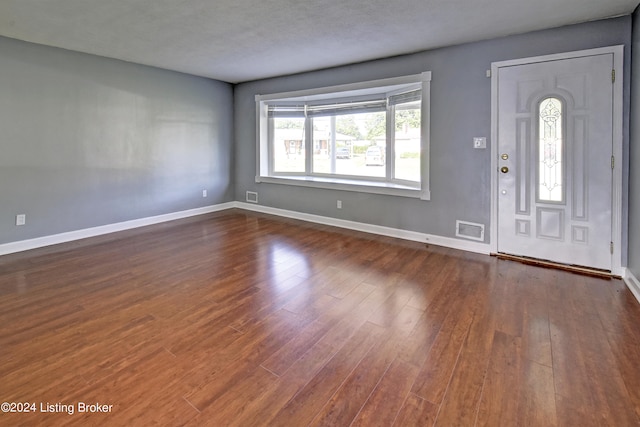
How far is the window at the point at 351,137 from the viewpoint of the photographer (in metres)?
4.63

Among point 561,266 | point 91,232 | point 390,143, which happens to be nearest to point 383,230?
point 390,143

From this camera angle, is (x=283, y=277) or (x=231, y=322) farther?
(x=283, y=277)

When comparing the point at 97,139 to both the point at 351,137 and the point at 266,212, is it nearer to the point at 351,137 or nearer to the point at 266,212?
the point at 266,212

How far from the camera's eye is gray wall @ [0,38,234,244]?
3.97m

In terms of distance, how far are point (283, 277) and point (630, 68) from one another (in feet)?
12.3

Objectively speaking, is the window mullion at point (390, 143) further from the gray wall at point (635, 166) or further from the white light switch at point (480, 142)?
the gray wall at point (635, 166)

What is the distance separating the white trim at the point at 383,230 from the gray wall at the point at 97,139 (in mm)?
1467

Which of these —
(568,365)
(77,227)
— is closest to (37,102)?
(77,227)

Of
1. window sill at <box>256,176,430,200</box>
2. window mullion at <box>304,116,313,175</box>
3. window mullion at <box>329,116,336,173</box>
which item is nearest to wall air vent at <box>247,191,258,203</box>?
window sill at <box>256,176,430,200</box>

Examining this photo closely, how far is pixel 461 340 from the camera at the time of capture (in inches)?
85.7

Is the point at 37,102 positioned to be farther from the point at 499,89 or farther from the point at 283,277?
the point at 499,89

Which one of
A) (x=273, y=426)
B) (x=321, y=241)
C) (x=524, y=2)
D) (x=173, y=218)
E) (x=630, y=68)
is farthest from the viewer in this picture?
(x=173, y=218)

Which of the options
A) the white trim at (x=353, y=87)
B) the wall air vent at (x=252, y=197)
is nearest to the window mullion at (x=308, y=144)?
the white trim at (x=353, y=87)

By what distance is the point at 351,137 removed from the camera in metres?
5.59
